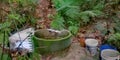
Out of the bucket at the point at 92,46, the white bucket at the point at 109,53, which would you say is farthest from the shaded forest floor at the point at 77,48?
the white bucket at the point at 109,53

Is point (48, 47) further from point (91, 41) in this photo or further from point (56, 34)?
point (91, 41)

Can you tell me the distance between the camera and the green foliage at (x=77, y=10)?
158 inches

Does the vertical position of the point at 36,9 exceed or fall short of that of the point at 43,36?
it exceeds it

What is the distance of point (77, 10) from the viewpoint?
13.7 ft

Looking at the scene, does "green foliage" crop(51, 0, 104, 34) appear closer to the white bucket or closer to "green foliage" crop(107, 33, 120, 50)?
"green foliage" crop(107, 33, 120, 50)

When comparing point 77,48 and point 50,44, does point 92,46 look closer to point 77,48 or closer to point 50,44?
point 77,48

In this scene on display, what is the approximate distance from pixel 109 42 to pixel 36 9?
1.55m

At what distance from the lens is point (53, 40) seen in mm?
3156

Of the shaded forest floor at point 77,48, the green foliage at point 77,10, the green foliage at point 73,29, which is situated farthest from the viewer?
the green foliage at point 77,10

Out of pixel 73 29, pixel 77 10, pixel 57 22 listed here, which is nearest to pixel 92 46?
pixel 73 29

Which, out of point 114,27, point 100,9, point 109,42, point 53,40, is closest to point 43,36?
point 53,40

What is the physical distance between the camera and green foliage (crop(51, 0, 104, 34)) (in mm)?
4012

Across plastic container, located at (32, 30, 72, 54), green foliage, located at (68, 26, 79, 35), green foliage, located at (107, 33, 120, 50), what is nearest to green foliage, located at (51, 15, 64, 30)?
green foliage, located at (68, 26, 79, 35)

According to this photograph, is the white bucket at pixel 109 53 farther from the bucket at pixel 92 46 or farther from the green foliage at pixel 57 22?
the green foliage at pixel 57 22
